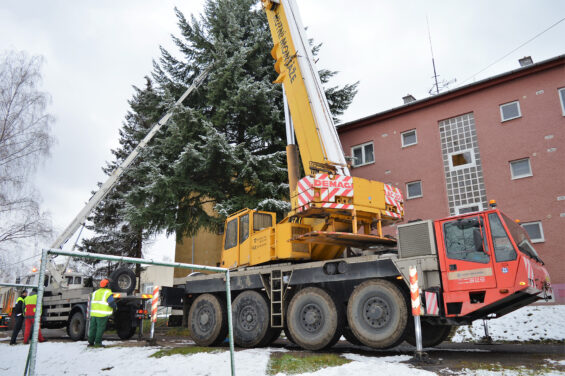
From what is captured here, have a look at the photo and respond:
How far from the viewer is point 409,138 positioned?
20.6 m

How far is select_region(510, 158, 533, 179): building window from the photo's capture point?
16938 mm

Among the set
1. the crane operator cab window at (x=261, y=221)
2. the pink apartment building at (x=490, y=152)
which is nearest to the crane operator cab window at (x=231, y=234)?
the crane operator cab window at (x=261, y=221)

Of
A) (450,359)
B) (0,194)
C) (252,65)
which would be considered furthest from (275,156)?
(0,194)

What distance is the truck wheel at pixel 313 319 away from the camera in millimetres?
9078

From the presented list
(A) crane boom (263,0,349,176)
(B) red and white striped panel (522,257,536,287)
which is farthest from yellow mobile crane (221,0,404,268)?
(B) red and white striped panel (522,257,536,287)

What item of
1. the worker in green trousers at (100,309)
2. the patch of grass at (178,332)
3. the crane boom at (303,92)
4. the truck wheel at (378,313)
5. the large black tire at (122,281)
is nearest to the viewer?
the truck wheel at (378,313)

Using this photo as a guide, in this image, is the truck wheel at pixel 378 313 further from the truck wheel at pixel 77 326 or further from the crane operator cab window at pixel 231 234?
the truck wheel at pixel 77 326

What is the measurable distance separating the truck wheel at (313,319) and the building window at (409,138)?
12675 millimetres

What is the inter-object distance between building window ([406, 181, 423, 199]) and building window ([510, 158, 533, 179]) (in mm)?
3777

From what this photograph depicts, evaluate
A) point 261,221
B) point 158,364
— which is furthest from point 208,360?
point 261,221

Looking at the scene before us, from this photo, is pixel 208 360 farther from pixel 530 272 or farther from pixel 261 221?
pixel 530 272

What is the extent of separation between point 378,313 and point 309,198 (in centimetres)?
270

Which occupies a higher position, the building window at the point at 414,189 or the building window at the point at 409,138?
the building window at the point at 409,138

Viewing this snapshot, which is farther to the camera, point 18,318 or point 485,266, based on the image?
point 18,318
